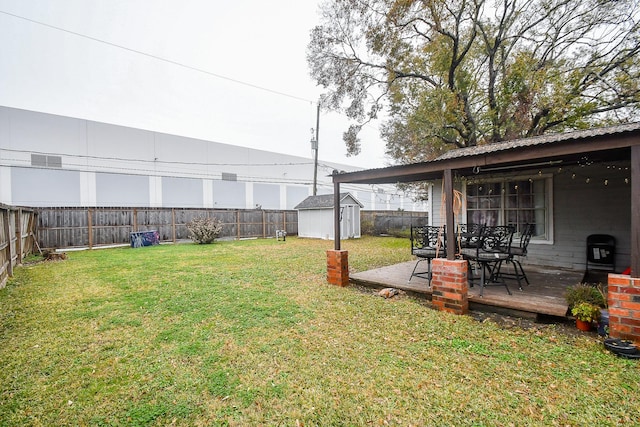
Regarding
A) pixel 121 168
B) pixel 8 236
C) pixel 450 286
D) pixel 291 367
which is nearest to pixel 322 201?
pixel 8 236

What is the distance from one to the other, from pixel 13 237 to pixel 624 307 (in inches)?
444

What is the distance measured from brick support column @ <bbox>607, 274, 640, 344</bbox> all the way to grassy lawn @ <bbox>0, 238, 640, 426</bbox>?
0.27m

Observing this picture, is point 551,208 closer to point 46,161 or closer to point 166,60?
point 166,60

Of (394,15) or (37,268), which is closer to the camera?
(37,268)

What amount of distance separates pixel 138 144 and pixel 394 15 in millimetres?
17025

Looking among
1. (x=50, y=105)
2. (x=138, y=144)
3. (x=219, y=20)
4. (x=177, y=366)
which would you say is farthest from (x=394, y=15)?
(x=50, y=105)

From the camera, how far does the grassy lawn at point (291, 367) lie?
2.00 metres

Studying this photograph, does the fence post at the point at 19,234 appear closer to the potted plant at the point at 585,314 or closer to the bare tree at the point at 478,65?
the bare tree at the point at 478,65

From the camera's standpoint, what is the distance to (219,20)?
11.6m

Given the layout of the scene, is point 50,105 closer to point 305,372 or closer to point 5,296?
point 5,296

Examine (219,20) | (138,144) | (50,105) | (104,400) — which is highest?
(219,20)

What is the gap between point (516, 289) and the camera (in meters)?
4.51

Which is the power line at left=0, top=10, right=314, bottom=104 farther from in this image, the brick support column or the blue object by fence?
the brick support column

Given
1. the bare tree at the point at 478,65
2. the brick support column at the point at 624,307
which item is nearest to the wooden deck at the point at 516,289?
the brick support column at the point at 624,307
